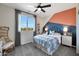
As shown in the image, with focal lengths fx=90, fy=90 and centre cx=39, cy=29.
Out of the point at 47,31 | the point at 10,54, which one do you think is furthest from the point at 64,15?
the point at 10,54

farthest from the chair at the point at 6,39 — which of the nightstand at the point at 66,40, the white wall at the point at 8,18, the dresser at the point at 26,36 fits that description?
the nightstand at the point at 66,40

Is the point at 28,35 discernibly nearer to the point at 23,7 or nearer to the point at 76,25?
the point at 23,7

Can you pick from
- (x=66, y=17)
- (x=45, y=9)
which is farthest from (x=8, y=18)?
(x=66, y=17)

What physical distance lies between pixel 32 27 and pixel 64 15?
0.77m

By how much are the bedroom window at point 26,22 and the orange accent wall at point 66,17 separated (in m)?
0.45

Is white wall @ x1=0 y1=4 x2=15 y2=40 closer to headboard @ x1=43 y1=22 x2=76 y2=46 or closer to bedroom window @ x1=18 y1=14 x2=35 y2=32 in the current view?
bedroom window @ x1=18 y1=14 x2=35 y2=32

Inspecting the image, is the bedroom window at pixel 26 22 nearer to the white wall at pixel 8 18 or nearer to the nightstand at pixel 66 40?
the white wall at pixel 8 18

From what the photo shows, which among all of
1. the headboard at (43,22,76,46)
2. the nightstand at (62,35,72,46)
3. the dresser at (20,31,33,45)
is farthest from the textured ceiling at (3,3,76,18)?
the nightstand at (62,35,72,46)

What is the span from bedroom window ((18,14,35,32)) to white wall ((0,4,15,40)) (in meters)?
0.15

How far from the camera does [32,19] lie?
2.06 metres

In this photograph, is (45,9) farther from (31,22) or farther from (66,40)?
(66,40)

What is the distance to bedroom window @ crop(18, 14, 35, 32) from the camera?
1976mm

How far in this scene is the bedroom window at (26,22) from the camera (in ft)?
6.48

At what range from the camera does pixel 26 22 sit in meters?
2.01
